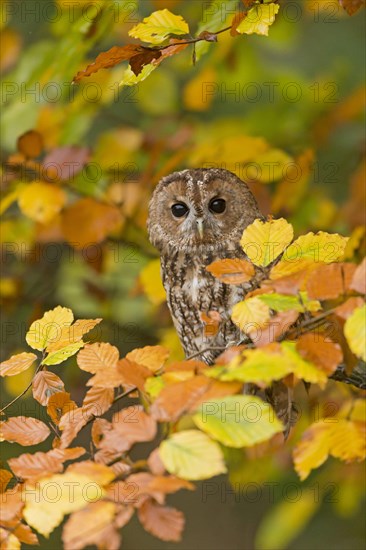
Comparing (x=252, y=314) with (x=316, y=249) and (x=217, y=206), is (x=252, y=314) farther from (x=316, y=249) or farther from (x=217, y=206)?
(x=217, y=206)

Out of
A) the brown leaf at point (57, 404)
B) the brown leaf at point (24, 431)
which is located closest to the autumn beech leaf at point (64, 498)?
the brown leaf at point (24, 431)

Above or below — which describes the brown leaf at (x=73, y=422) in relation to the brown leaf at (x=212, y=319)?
below

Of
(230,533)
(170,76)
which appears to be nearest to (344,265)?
(170,76)

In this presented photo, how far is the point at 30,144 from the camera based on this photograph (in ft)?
7.54

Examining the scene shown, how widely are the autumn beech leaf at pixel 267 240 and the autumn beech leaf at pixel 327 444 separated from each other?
28cm

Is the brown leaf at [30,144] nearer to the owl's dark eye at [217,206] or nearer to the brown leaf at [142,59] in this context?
the owl's dark eye at [217,206]

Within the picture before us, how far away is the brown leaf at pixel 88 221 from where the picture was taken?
7.94 feet

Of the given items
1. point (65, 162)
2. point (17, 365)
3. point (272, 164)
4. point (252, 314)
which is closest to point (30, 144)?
point (65, 162)

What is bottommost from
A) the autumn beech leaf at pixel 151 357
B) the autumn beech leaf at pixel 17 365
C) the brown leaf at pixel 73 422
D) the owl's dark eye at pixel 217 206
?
the brown leaf at pixel 73 422

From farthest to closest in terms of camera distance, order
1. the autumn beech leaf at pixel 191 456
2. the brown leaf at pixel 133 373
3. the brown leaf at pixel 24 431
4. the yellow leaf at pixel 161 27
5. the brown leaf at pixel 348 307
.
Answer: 1. the yellow leaf at pixel 161 27
2. the brown leaf at pixel 24 431
3. the brown leaf at pixel 133 373
4. the brown leaf at pixel 348 307
5. the autumn beech leaf at pixel 191 456

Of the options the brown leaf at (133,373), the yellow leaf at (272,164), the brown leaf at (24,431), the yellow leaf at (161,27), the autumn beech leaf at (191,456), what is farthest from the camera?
the yellow leaf at (272,164)

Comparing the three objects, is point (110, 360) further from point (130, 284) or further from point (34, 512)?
point (130, 284)

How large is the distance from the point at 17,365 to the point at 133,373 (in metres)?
0.29

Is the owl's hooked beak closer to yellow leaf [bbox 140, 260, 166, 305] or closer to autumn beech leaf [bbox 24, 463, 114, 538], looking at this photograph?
yellow leaf [bbox 140, 260, 166, 305]
